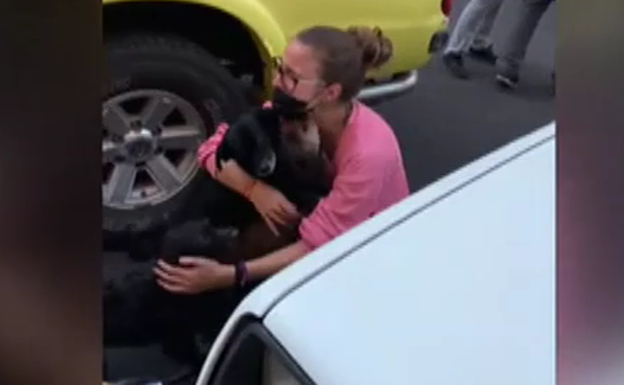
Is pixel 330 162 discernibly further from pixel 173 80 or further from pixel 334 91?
pixel 173 80

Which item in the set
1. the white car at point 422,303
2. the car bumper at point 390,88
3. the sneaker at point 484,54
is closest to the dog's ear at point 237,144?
the car bumper at point 390,88

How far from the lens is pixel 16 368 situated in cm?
74

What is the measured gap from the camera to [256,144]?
10.2 feet

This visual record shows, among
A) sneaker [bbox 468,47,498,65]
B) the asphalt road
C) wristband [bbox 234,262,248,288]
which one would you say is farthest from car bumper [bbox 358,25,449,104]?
sneaker [bbox 468,47,498,65]

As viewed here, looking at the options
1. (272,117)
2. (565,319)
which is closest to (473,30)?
(272,117)

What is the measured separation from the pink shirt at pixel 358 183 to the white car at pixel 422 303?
3.68ft

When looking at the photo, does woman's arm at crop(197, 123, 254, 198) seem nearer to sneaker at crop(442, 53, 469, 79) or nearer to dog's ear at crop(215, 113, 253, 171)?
dog's ear at crop(215, 113, 253, 171)

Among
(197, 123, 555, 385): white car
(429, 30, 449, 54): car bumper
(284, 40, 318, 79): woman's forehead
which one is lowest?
(429, 30, 449, 54): car bumper

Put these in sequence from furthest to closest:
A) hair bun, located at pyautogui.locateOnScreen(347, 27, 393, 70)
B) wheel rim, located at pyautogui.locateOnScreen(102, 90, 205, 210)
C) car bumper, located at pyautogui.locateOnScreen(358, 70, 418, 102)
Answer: car bumper, located at pyautogui.locateOnScreen(358, 70, 418, 102), wheel rim, located at pyautogui.locateOnScreen(102, 90, 205, 210), hair bun, located at pyautogui.locateOnScreen(347, 27, 393, 70)

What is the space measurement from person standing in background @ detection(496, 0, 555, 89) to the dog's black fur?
3210 mm

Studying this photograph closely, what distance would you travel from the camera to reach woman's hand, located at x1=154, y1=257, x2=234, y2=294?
300 cm

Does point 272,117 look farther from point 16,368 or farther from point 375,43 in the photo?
point 16,368

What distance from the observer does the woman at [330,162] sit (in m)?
2.99

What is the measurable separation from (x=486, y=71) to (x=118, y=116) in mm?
2988
